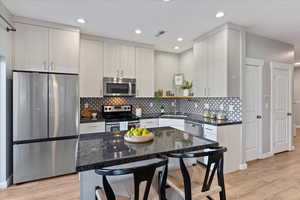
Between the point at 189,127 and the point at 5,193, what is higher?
the point at 189,127

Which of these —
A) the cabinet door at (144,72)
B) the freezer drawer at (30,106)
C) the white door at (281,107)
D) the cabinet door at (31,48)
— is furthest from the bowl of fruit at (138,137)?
the white door at (281,107)

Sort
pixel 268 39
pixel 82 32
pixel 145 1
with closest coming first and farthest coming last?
pixel 145 1 < pixel 82 32 < pixel 268 39

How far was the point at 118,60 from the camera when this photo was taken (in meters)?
3.93

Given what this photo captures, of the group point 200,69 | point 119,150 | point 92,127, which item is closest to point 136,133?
point 119,150

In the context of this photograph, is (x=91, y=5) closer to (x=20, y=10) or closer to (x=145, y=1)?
(x=145, y=1)

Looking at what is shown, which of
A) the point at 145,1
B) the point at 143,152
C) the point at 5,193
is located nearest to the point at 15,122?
the point at 5,193

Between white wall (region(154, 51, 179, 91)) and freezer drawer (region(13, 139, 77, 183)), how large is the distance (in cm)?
284

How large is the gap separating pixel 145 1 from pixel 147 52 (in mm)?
1913

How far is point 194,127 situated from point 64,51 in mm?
3069

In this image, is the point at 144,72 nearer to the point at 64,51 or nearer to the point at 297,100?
the point at 64,51

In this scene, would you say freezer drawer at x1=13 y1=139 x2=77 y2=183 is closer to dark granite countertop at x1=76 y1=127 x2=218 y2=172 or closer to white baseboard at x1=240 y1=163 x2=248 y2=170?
dark granite countertop at x1=76 y1=127 x2=218 y2=172

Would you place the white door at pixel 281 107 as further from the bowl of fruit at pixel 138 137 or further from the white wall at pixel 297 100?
the white wall at pixel 297 100

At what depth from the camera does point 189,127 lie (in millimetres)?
3641

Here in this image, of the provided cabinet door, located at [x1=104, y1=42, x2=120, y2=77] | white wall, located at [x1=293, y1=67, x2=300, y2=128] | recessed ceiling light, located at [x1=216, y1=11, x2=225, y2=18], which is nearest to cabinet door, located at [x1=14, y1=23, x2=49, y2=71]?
cabinet door, located at [x1=104, y1=42, x2=120, y2=77]
